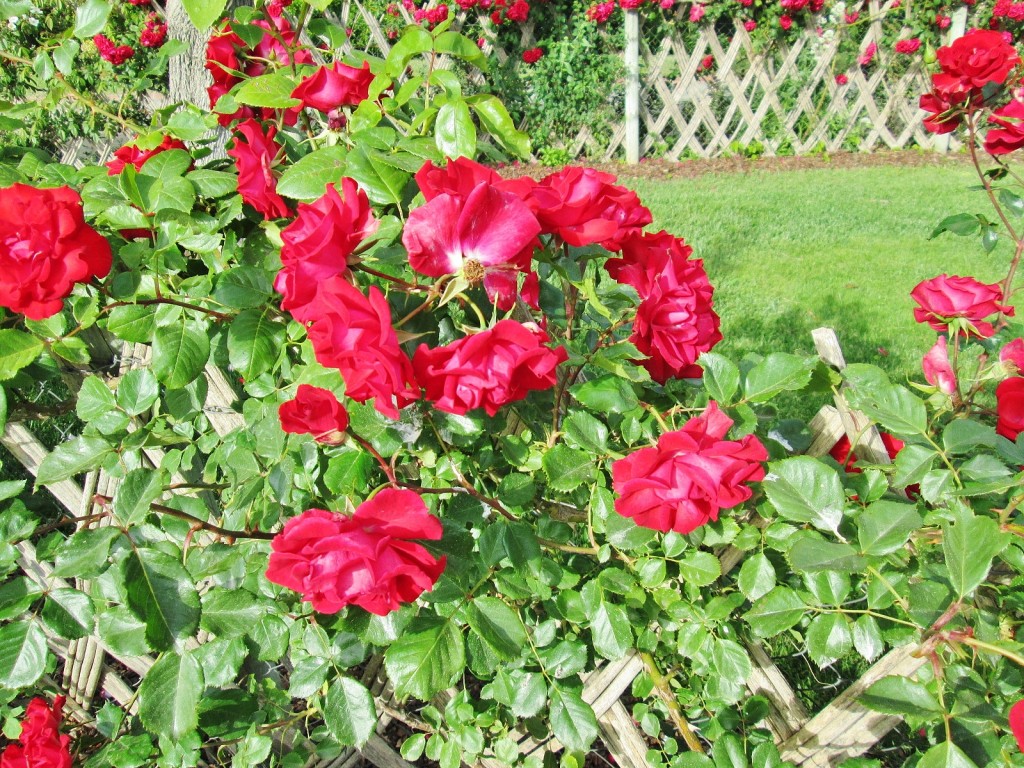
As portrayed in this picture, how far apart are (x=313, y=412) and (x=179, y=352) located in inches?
8.8

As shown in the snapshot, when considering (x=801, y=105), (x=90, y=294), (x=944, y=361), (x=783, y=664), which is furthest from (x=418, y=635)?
(x=801, y=105)

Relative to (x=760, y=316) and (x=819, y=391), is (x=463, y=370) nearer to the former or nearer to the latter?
(x=819, y=391)

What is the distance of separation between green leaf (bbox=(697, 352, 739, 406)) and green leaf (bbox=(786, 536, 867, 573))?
0.19 metres

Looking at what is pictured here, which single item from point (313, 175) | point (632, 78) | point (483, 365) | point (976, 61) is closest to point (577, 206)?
Answer: point (483, 365)

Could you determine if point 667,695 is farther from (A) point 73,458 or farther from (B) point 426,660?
(A) point 73,458

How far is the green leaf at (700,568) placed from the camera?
83 cm

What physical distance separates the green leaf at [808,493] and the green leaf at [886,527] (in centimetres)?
4

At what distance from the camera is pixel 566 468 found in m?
0.83

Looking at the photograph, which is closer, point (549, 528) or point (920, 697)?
point (920, 697)

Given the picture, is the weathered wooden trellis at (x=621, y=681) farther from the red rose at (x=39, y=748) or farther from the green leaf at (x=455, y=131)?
the green leaf at (x=455, y=131)

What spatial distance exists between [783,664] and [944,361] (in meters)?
1.00

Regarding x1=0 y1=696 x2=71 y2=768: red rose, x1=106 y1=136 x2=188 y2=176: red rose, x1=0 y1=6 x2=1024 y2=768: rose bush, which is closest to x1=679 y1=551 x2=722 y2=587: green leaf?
x1=0 y1=6 x2=1024 y2=768: rose bush

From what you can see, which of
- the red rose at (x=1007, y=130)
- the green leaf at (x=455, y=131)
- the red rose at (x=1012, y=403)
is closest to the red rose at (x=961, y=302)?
the red rose at (x=1012, y=403)

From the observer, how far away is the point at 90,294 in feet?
2.91
